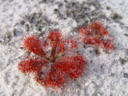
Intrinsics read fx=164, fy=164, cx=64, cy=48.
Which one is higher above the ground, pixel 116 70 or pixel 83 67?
pixel 83 67

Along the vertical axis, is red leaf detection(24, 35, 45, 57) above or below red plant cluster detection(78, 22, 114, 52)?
above

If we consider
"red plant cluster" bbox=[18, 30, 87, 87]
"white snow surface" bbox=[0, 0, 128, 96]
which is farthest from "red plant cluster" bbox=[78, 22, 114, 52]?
"red plant cluster" bbox=[18, 30, 87, 87]

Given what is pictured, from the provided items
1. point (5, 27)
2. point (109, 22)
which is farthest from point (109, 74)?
point (5, 27)

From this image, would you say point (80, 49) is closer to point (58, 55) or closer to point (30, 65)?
point (58, 55)

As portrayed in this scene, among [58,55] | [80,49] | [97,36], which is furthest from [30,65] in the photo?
[97,36]

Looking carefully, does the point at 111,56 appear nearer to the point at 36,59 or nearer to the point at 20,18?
the point at 36,59

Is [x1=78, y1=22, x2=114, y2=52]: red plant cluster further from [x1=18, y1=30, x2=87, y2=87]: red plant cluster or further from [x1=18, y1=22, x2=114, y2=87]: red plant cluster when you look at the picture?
[x1=18, y1=30, x2=87, y2=87]: red plant cluster
